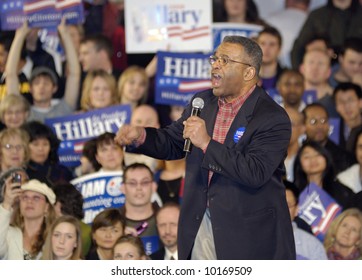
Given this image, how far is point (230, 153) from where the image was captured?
20.7 feet

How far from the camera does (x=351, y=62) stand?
10.9m

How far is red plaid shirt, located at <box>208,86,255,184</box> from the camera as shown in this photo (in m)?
6.59

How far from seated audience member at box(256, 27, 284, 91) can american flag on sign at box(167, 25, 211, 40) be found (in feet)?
1.67

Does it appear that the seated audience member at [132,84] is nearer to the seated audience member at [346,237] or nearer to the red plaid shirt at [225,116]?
the seated audience member at [346,237]

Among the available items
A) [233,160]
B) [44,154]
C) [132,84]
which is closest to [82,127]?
[44,154]

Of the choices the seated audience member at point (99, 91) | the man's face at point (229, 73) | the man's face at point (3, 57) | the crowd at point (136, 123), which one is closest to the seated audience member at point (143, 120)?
the crowd at point (136, 123)

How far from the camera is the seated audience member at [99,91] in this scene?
34.2 ft

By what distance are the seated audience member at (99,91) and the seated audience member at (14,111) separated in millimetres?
563

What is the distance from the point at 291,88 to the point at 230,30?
2.93 feet

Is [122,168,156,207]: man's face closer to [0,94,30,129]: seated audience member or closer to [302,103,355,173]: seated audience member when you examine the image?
[0,94,30,129]: seated audience member

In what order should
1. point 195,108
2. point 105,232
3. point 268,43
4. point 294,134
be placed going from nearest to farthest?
point 195,108 → point 105,232 → point 294,134 → point 268,43

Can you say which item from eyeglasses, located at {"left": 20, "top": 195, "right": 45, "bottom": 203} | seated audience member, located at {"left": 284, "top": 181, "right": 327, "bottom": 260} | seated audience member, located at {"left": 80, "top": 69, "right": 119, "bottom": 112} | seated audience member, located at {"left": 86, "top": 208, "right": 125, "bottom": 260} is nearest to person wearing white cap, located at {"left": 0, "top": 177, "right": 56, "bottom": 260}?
eyeglasses, located at {"left": 20, "top": 195, "right": 45, "bottom": 203}

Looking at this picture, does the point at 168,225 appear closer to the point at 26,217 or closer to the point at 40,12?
the point at 26,217
